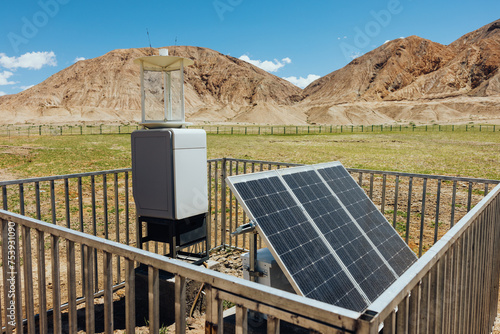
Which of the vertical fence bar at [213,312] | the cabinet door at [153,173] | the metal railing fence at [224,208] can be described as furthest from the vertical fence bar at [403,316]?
the metal railing fence at [224,208]

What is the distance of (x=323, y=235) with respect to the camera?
3582 millimetres

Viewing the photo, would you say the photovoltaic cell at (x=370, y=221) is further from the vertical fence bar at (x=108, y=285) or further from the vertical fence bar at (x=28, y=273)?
the vertical fence bar at (x=28, y=273)

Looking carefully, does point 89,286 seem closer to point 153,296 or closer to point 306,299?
point 153,296

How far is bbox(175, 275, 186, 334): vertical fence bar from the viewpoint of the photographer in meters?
1.84

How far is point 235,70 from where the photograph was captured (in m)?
159

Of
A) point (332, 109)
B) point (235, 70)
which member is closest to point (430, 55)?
point (332, 109)

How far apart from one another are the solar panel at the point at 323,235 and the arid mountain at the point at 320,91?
93.8m

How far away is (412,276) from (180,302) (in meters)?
1.10

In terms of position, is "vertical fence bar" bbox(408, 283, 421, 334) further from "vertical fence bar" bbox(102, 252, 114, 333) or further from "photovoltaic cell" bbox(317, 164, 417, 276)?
"photovoltaic cell" bbox(317, 164, 417, 276)

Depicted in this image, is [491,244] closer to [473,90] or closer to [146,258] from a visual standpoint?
[146,258]

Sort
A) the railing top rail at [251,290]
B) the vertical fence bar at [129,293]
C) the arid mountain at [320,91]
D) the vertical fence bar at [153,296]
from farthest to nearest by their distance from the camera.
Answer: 1. the arid mountain at [320,91]
2. the vertical fence bar at [129,293]
3. the vertical fence bar at [153,296]
4. the railing top rail at [251,290]

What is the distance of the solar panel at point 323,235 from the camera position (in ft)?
10.2

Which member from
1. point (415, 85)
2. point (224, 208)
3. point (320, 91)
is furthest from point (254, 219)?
point (320, 91)

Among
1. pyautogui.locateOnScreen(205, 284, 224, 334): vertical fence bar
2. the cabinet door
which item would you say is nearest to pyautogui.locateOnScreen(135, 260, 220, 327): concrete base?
the cabinet door
